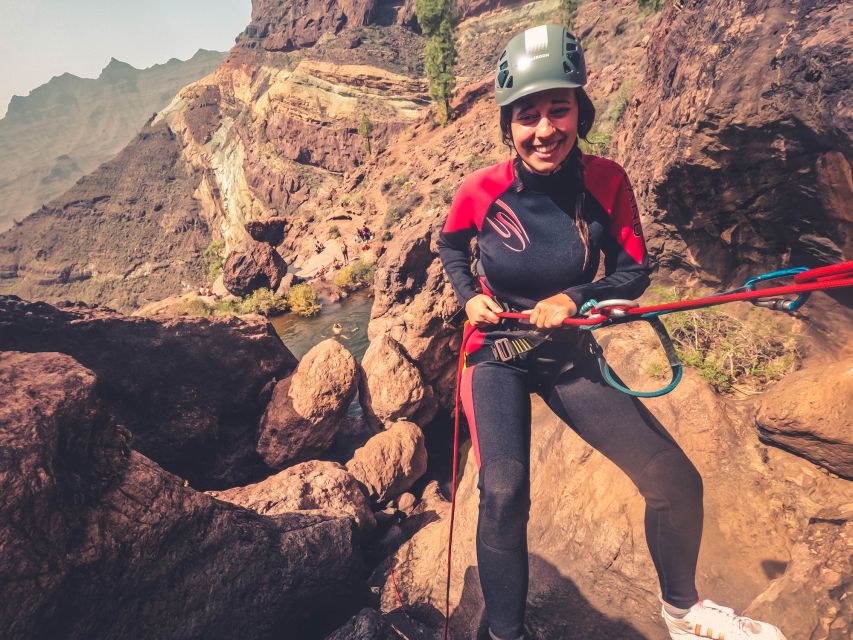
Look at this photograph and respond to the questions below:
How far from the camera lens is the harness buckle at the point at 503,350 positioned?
3062mm

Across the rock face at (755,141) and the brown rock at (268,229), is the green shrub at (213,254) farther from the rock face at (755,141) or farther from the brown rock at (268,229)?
the rock face at (755,141)

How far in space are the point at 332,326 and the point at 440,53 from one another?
41652 millimetres

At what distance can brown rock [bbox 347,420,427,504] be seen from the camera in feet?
22.7

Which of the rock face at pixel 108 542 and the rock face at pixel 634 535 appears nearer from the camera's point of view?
the rock face at pixel 108 542

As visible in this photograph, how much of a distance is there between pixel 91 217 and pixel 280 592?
9726 centimetres

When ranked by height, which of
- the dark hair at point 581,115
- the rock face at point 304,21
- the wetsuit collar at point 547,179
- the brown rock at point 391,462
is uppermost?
the rock face at point 304,21

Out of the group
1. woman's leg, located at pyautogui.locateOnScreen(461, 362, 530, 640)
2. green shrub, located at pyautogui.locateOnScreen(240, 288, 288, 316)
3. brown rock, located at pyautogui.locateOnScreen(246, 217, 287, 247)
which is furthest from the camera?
brown rock, located at pyautogui.locateOnScreen(246, 217, 287, 247)

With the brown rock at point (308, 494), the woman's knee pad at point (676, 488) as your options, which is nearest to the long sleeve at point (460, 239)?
the woman's knee pad at point (676, 488)

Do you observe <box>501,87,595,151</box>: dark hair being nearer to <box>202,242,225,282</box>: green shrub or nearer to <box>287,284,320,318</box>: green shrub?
<box>287,284,320,318</box>: green shrub

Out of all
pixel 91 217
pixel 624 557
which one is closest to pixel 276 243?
pixel 624 557

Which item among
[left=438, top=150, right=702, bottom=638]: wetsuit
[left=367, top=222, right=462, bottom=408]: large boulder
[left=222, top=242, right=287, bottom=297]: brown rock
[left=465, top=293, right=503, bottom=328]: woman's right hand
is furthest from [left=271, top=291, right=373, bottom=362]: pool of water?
[left=438, top=150, right=702, bottom=638]: wetsuit

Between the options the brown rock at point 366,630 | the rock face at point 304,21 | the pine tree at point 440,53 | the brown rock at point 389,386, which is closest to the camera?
the brown rock at point 366,630

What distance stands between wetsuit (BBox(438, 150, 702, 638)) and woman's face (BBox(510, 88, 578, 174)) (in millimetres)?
162

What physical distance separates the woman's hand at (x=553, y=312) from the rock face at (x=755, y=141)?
278 centimetres
